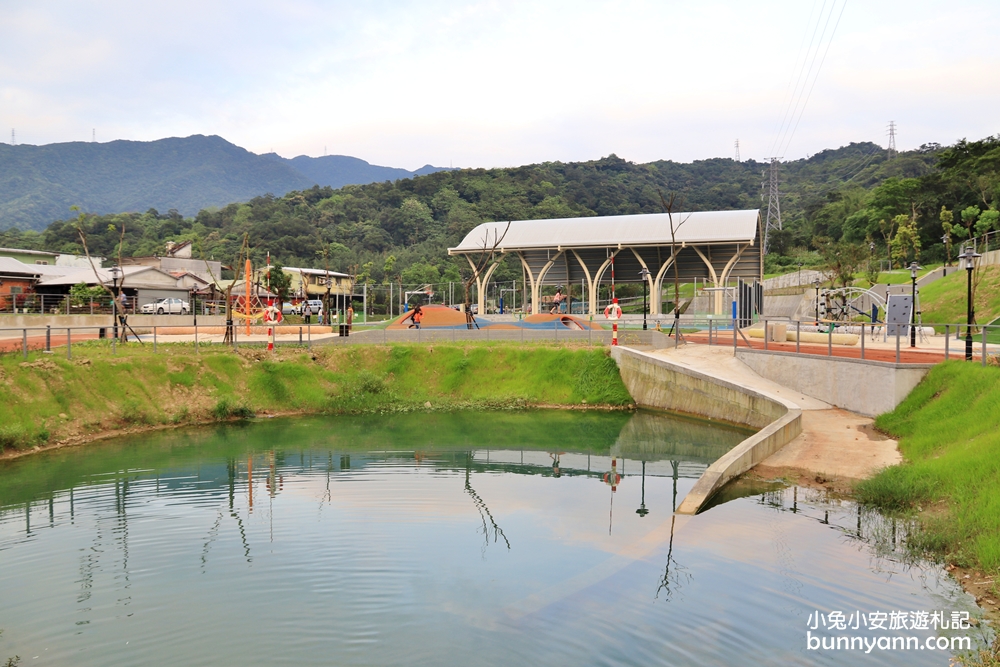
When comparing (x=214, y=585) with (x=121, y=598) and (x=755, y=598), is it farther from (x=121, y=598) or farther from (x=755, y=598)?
(x=755, y=598)

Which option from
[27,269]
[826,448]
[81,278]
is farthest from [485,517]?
[27,269]

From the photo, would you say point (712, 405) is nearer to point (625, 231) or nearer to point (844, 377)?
point (844, 377)

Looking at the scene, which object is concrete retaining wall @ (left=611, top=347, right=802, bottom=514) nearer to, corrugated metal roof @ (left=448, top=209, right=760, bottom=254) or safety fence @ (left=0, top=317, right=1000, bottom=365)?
safety fence @ (left=0, top=317, right=1000, bottom=365)

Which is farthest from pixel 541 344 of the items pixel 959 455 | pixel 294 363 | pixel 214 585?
pixel 214 585

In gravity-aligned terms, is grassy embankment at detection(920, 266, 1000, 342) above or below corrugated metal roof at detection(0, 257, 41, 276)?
below

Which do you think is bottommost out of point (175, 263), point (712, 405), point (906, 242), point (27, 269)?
point (712, 405)

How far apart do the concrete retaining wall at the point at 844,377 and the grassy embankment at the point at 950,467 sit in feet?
1.28

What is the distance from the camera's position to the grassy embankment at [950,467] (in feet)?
30.8

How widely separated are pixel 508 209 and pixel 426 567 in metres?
90.2

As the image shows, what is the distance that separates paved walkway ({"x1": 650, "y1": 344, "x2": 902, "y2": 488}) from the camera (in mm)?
13352

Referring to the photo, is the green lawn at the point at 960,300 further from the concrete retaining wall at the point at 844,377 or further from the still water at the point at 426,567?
the still water at the point at 426,567

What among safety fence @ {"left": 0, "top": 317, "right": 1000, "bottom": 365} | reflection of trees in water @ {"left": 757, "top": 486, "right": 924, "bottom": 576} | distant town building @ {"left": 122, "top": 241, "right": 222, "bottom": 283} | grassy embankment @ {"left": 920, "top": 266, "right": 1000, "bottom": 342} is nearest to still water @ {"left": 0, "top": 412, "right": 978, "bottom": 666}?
reflection of trees in water @ {"left": 757, "top": 486, "right": 924, "bottom": 576}

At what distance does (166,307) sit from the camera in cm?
4884

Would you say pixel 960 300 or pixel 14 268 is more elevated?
pixel 14 268
